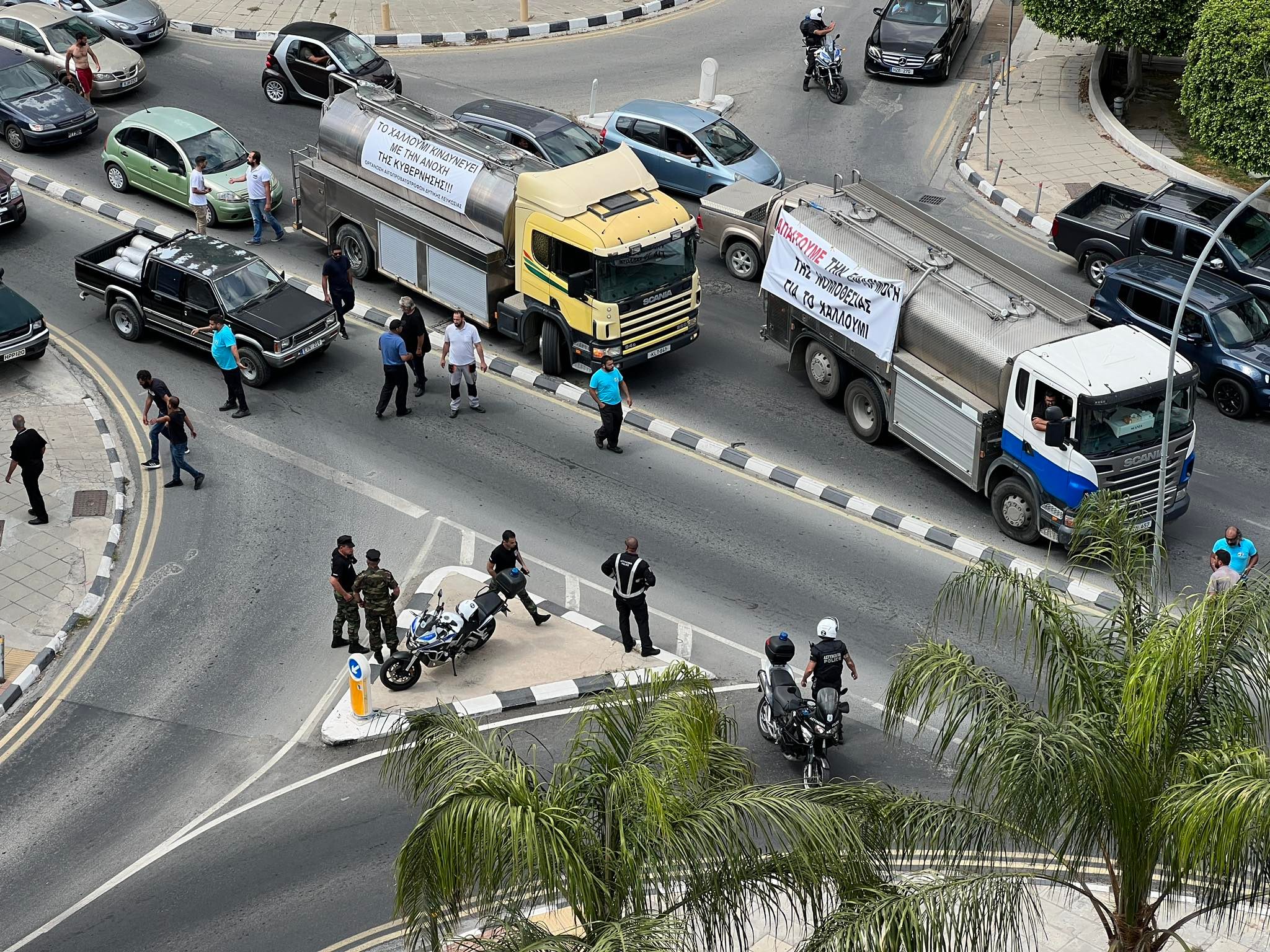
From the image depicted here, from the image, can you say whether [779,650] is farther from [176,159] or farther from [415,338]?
[176,159]

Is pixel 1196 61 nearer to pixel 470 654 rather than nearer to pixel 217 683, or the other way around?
pixel 470 654

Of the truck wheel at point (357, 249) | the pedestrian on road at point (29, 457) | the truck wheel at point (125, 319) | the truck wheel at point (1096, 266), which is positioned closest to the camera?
the pedestrian on road at point (29, 457)

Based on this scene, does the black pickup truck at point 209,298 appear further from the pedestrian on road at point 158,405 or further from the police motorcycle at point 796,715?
the police motorcycle at point 796,715

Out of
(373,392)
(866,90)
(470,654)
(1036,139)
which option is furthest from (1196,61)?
(470,654)

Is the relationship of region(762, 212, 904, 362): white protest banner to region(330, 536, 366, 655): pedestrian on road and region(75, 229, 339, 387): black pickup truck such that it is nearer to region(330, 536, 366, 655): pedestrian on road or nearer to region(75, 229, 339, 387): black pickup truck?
region(75, 229, 339, 387): black pickup truck

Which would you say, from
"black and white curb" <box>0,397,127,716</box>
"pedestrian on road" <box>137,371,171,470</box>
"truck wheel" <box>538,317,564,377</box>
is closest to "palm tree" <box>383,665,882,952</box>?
"black and white curb" <box>0,397,127,716</box>

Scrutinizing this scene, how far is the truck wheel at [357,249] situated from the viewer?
26.3m

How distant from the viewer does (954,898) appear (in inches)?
384

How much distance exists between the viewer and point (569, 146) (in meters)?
27.1

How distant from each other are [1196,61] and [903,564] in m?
14.5

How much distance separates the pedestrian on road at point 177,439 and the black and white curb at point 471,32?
56.9 ft

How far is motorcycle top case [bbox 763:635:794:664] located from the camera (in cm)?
1625

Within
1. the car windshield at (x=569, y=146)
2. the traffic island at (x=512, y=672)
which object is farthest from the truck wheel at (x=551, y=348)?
the traffic island at (x=512, y=672)

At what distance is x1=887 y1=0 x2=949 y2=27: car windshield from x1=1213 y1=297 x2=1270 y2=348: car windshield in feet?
47.7
